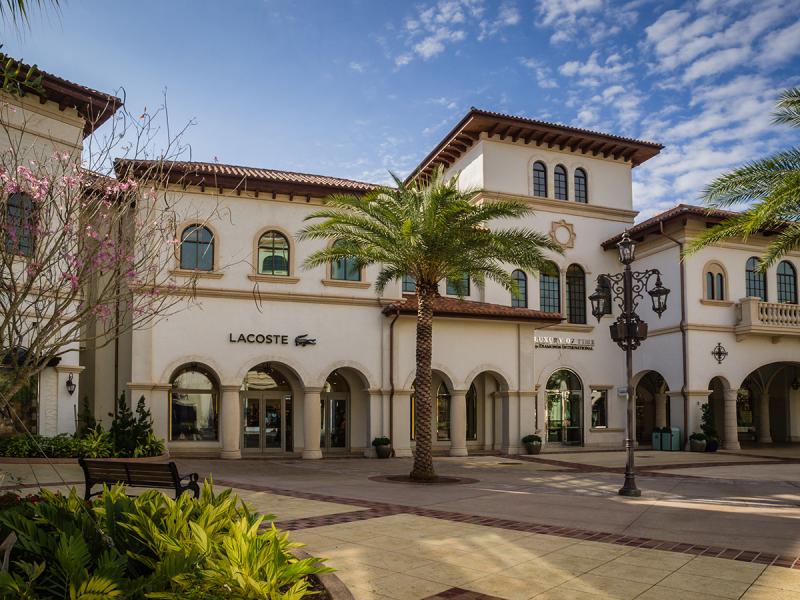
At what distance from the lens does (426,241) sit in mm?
18438

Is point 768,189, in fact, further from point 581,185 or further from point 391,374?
point 581,185

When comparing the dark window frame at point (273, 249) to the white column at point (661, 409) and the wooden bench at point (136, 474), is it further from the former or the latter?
the white column at point (661, 409)

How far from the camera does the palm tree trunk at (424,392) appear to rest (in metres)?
18.1

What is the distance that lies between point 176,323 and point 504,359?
12017mm

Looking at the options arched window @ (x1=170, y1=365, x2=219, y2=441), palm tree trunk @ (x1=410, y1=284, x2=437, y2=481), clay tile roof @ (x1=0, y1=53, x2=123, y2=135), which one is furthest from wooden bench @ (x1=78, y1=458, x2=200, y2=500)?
arched window @ (x1=170, y1=365, x2=219, y2=441)

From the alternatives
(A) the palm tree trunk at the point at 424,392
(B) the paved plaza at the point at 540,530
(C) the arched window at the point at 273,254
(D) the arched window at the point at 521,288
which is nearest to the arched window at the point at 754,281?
(D) the arched window at the point at 521,288

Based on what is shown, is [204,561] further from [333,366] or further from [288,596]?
[333,366]

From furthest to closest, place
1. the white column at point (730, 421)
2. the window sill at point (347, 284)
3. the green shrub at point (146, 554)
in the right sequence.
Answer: the white column at point (730, 421) → the window sill at point (347, 284) → the green shrub at point (146, 554)

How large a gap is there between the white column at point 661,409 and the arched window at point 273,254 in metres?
19.3

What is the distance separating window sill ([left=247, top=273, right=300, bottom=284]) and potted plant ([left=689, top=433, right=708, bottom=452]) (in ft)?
54.5

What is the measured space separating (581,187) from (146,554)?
29.4 metres

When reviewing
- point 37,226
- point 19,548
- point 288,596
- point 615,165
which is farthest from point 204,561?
point 615,165

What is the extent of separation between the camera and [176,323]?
23.6 m

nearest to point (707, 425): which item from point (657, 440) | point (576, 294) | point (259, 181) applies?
point (657, 440)
